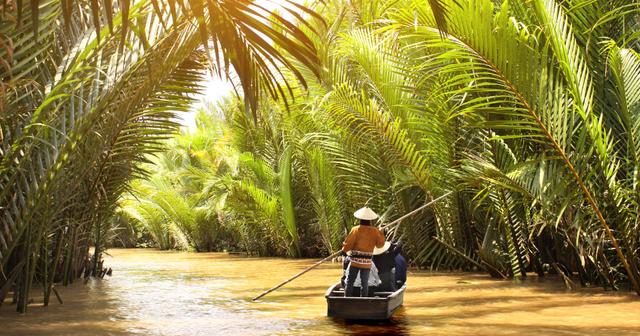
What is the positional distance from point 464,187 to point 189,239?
18304 millimetres

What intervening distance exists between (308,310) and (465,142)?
5.48 m

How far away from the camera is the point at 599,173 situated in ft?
32.1

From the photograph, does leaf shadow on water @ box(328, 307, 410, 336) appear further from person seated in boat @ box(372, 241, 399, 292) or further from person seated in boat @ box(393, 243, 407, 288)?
person seated in boat @ box(393, 243, 407, 288)

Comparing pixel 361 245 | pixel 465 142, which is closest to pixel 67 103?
pixel 361 245

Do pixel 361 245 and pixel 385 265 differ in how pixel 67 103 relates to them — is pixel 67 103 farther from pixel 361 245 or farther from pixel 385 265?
pixel 385 265

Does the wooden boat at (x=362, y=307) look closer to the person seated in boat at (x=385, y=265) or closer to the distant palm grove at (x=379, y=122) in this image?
the person seated in boat at (x=385, y=265)

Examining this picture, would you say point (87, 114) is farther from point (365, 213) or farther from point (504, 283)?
point (504, 283)

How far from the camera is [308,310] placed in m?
10.0

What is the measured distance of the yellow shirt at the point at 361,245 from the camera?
8.90 m

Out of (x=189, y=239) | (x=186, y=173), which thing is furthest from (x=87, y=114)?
(x=189, y=239)

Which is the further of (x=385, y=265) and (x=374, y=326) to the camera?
(x=385, y=265)

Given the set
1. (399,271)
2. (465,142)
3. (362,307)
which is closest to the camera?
(362,307)

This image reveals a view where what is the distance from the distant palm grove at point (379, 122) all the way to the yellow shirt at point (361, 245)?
169 centimetres

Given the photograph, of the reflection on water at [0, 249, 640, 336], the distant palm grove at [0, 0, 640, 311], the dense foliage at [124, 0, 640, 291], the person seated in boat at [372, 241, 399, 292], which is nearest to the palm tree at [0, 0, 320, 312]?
the distant palm grove at [0, 0, 640, 311]
